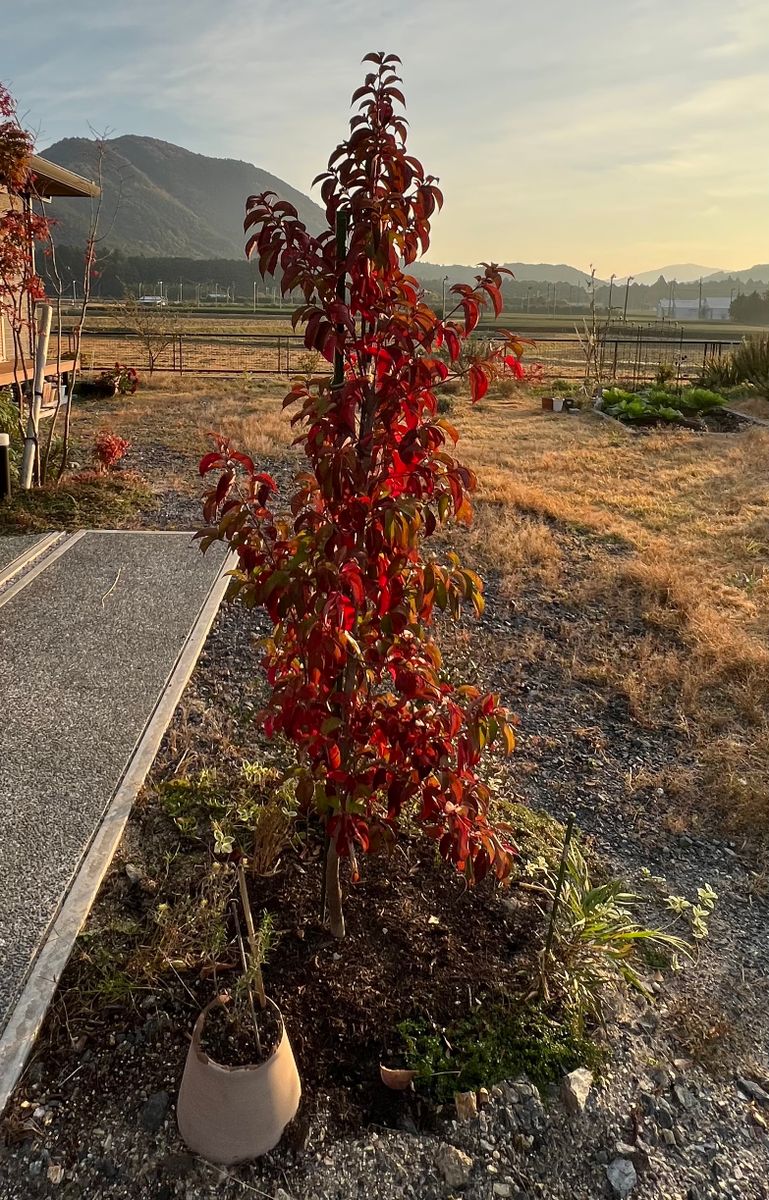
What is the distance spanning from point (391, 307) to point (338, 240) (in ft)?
0.64

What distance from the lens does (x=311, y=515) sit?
1975 mm

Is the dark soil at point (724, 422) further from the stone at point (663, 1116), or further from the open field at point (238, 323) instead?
the open field at point (238, 323)

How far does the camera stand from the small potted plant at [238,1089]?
69.1 inches

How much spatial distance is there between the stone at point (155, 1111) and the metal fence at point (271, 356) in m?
15.9

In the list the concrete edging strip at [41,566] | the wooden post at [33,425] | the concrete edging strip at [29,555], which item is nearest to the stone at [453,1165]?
the concrete edging strip at [41,566]

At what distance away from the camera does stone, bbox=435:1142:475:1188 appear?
1.80 metres

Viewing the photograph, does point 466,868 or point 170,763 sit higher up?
point 466,868

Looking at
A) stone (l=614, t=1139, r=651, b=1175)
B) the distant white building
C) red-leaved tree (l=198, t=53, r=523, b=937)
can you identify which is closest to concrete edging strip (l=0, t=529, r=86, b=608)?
red-leaved tree (l=198, t=53, r=523, b=937)

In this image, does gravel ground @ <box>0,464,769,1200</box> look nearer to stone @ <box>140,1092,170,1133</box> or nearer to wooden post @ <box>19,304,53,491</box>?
stone @ <box>140,1092,170,1133</box>

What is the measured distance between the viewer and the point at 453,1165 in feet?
6.00

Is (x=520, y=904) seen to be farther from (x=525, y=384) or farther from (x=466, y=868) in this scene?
(x=525, y=384)

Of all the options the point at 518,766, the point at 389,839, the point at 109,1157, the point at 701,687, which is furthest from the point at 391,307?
the point at 701,687

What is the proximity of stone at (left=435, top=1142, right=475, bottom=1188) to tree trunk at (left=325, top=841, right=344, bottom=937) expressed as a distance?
26.3 inches

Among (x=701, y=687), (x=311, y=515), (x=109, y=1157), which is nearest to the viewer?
(x=109, y=1157)
